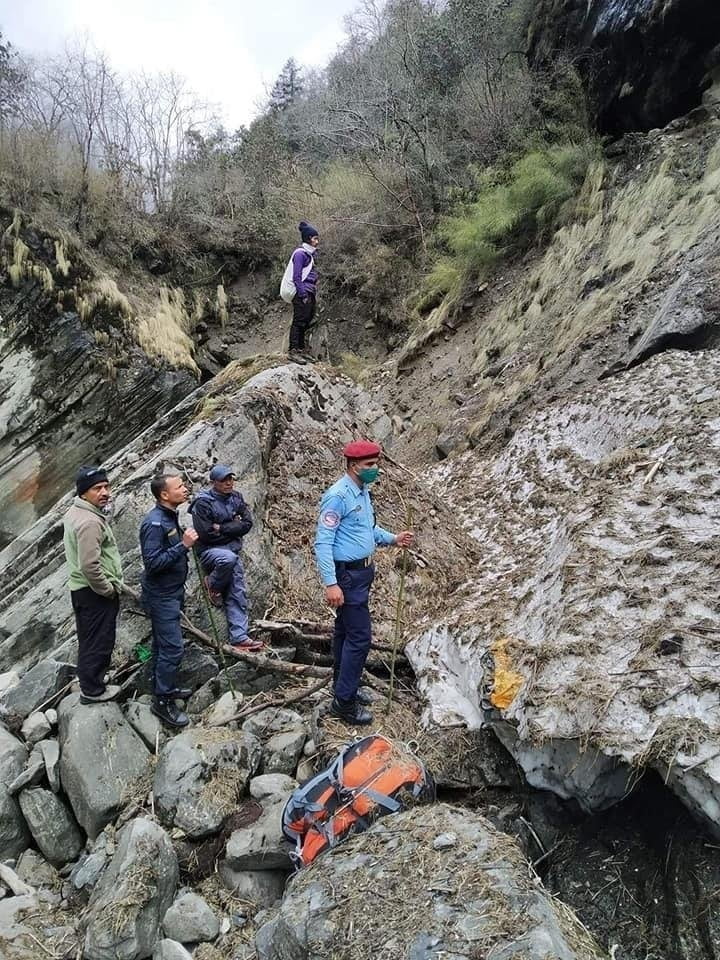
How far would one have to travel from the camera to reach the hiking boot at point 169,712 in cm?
512

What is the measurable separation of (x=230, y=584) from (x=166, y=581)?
0.83m

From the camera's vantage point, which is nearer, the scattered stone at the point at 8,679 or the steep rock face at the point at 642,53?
the scattered stone at the point at 8,679

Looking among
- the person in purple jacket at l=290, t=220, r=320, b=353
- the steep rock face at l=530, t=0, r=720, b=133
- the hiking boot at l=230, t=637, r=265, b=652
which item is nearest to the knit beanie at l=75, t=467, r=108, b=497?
the hiking boot at l=230, t=637, r=265, b=652

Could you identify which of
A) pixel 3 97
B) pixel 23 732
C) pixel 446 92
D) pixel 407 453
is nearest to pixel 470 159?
pixel 446 92

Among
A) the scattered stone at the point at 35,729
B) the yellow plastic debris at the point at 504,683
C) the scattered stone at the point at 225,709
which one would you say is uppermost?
the scattered stone at the point at 35,729

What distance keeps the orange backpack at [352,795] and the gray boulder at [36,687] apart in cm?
281

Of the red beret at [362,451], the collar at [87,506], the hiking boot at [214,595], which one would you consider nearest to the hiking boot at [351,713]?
the hiking boot at [214,595]

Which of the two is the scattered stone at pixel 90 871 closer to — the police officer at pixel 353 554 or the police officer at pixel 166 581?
the police officer at pixel 166 581

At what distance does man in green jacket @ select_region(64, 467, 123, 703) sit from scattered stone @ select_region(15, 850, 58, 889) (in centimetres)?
110

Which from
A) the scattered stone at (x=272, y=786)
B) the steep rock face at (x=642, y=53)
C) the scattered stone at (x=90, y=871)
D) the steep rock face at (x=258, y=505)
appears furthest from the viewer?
the steep rock face at (x=642, y=53)

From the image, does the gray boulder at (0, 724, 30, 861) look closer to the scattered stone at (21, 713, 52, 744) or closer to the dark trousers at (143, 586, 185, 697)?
the scattered stone at (21, 713, 52, 744)

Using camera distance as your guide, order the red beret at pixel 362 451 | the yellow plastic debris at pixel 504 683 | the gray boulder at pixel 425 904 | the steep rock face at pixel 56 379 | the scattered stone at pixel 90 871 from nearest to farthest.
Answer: the gray boulder at pixel 425 904 < the yellow plastic debris at pixel 504 683 < the scattered stone at pixel 90 871 < the red beret at pixel 362 451 < the steep rock face at pixel 56 379

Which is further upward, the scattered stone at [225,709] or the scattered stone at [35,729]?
the scattered stone at [35,729]

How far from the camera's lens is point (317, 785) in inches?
146
